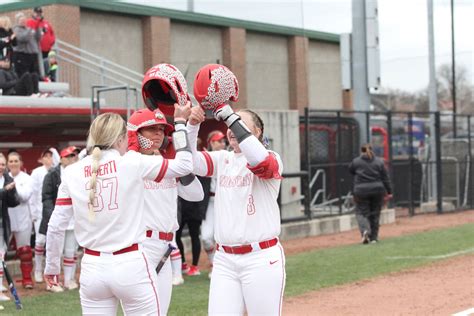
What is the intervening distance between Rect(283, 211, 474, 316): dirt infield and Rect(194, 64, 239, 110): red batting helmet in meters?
4.29

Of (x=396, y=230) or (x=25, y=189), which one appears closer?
(x=25, y=189)

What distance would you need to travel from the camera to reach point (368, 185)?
16.1 m

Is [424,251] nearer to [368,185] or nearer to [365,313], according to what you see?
[368,185]

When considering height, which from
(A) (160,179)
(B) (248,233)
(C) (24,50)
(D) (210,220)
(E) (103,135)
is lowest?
(D) (210,220)

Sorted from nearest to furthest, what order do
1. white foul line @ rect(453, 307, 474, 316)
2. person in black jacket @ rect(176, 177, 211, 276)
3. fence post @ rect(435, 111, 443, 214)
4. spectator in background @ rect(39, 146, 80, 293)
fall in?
1. white foul line @ rect(453, 307, 474, 316)
2. spectator in background @ rect(39, 146, 80, 293)
3. person in black jacket @ rect(176, 177, 211, 276)
4. fence post @ rect(435, 111, 443, 214)

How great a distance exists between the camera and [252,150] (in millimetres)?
5383

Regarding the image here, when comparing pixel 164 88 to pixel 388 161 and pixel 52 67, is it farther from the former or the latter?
pixel 388 161

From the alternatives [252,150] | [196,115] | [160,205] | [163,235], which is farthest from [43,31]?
[252,150]

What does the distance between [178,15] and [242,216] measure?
2295 cm

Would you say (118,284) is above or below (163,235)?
below

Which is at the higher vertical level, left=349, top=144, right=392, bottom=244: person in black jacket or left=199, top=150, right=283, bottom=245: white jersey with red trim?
left=199, top=150, right=283, bottom=245: white jersey with red trim

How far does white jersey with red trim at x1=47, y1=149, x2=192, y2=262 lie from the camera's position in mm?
5148

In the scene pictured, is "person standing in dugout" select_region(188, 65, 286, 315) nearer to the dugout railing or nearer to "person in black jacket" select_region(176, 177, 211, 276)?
"person in black jacket" select_region(176, 177, 211, 276)

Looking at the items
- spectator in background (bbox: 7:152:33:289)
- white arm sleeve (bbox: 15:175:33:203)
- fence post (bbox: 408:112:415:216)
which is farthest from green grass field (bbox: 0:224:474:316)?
fence post (bbox: 408:112:415:216)
